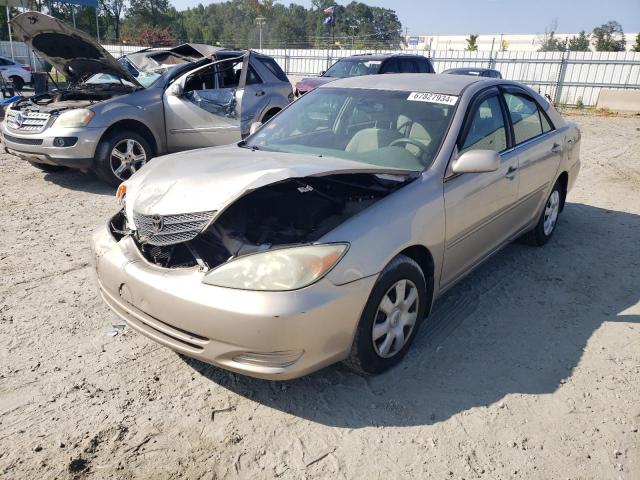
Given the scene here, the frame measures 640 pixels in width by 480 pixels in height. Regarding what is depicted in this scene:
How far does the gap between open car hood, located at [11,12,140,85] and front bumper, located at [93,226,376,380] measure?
532cm

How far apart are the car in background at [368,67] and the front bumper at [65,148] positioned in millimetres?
6486

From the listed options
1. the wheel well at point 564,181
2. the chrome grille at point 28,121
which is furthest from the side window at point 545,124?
the chrome grille at point 28,121

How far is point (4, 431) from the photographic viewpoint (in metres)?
2.47

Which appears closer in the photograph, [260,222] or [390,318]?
[390,318]

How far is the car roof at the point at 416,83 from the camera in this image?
3.77m

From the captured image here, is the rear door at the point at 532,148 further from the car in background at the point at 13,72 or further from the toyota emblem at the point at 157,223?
the car in background at the point at 13,72

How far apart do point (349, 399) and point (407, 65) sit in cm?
1114

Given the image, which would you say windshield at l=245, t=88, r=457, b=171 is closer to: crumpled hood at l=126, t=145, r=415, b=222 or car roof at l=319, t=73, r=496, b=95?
car roof at l=319, t=73, r=496, b=95

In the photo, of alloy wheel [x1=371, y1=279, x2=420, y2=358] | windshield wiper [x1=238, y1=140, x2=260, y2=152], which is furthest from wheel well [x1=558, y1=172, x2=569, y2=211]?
windshield wiper [x1=238, y1=140, x2=260, y2=152]

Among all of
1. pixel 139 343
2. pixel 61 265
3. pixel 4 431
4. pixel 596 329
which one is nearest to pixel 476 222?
pixel 596 329

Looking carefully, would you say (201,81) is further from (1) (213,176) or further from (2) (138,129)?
(1) (213,176)

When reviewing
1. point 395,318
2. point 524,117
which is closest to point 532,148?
point 524,117

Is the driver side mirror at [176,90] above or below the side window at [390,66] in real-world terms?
below

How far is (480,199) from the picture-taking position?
11.6 ft
